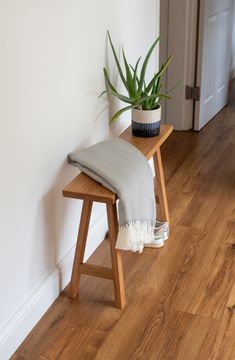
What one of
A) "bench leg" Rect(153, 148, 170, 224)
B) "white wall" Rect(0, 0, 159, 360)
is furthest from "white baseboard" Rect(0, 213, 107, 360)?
"bench leg" Rect(153, 148, 170, 224)

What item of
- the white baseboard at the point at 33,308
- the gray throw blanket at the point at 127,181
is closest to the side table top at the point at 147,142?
the gray throw blanket at the point at 127,181

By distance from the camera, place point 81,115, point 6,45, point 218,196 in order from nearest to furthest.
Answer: point 6,45
point 81,115
point 218,196

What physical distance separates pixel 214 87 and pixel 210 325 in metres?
2.38

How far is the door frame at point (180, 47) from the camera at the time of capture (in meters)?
3.24

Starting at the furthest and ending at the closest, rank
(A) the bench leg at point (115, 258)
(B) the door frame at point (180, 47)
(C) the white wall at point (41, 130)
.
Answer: (B) the door frame at point (180, 47) → (A) the bench leg at point (115, 258) → (C) the white wall at point (41, 130)

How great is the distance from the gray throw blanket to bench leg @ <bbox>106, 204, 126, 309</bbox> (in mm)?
42

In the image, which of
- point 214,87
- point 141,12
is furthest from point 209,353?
point 214,87

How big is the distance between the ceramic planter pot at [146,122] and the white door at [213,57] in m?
1.45

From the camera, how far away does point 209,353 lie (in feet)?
5.31

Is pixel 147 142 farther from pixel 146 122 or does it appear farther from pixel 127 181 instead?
pixel 127 181

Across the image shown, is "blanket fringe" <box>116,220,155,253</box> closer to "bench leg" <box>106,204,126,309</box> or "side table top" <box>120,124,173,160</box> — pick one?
"bench leg" <box>106,204,126,309</box>

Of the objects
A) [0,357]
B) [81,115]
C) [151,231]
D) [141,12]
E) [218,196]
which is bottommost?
[218,196]

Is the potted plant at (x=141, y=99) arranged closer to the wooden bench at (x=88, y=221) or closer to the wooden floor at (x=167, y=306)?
the wooden bench at (x=88, y=221)

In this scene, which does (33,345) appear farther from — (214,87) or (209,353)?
(214,87)
